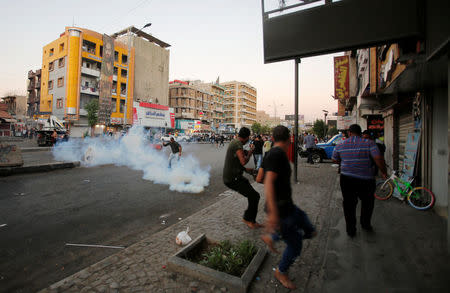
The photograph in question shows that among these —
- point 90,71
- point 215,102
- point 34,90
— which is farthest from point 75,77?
point 215,102

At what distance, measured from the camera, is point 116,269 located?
9.46ft

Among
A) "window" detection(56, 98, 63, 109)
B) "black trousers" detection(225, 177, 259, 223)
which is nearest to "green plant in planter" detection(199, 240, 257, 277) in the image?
"black trousers" detection(225, 177, 259, 223)

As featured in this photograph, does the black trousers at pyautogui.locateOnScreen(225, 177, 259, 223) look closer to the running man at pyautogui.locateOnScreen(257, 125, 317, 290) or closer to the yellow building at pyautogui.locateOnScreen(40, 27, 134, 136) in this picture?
the running man at pyautogui.locateOnScreen(257, 125, 317, 290)

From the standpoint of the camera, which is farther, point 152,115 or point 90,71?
point 152,115

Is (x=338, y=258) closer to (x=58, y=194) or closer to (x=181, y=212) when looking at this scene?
(x=181, y=212)

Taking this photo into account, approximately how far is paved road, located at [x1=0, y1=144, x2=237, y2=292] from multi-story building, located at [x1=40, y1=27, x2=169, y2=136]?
29.0 meters

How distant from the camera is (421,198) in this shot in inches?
213

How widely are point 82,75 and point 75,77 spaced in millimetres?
1831

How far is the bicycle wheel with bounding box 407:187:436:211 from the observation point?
16.9 ft

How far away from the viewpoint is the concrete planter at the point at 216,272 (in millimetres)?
2473

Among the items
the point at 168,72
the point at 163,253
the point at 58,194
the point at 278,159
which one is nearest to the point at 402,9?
the point at 278,159

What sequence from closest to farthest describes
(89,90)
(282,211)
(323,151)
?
(282,211) → (323,151) → (89,90)

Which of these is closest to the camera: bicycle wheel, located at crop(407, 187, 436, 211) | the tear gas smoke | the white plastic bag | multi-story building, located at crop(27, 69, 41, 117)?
the white plastic bag

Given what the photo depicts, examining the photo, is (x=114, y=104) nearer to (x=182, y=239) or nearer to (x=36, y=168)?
(x=36, y=168)
